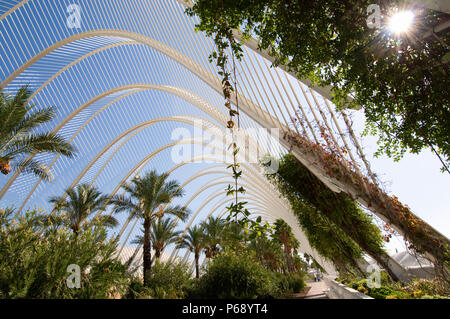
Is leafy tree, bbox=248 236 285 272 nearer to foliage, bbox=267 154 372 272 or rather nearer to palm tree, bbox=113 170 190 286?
palm tree, bbox=113 170 190 286

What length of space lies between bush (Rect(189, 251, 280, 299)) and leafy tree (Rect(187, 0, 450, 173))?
9.48 m

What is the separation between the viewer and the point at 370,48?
10.1 feet

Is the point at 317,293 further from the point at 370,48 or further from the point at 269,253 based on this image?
the point at 370,48

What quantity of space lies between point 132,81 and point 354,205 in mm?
17891

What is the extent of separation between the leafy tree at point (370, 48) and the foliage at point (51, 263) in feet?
19.6

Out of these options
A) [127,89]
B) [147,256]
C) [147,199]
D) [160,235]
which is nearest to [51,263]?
[147,256]

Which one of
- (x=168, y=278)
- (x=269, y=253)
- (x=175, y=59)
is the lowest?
(x=168, y=278)

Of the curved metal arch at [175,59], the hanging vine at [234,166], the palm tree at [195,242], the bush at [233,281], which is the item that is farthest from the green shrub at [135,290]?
the palm tree at [195,242]

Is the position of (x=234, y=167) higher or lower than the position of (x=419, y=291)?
higher

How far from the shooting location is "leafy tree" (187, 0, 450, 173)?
3.01 meters

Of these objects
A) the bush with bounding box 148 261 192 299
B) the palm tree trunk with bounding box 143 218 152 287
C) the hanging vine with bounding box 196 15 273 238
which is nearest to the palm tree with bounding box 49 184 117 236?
the palm tree trunk with bounding box 143 218 152 287

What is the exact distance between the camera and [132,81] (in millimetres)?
20281

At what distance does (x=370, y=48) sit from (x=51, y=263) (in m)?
7.40
